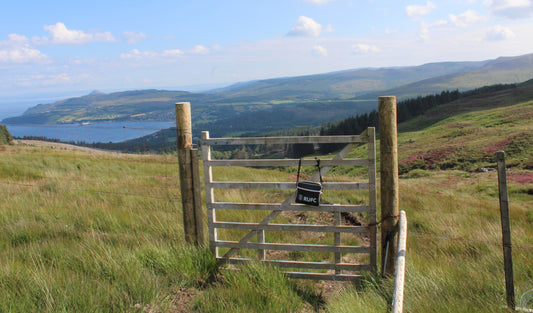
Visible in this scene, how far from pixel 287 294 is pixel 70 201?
5800 mm

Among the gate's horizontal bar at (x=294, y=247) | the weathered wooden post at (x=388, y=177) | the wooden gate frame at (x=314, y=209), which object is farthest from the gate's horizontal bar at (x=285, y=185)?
the gate's horizontal bar at (x=294, y=247)

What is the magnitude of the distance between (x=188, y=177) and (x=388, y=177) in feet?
9.07

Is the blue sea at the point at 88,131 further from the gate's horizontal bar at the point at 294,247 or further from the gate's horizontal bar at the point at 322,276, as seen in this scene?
the gate's horizontal bar at the point at 322,276

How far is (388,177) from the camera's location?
470cm

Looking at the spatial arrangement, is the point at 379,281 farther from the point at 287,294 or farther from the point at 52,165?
the point at 52,165

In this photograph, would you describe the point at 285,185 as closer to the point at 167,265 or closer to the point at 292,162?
the point at 292,162

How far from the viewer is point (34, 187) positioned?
9336 millimetres

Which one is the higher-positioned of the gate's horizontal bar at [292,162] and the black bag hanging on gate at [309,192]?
the gate's horizontal bar at [292,162]

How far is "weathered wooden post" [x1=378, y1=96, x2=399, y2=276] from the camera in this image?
4.60 m

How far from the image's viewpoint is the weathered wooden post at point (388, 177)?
4.60m

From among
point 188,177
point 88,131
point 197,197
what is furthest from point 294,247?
point 88,131

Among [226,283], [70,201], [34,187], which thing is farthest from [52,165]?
[226,283]

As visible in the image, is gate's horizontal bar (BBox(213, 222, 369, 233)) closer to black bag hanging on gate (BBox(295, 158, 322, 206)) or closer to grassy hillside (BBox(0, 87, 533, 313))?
black bag hanging on gate (BBox(295, 158, 322, 206))

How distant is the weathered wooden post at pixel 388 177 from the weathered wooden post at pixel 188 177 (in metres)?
2.56
